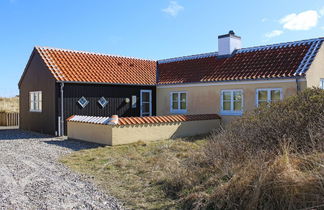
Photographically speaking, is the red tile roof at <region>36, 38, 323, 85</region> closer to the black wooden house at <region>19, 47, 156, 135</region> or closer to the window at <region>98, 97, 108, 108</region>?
the black wooden house at <region>19, 47, 156, 135</region>

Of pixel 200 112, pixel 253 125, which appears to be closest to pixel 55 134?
pixel 200 112

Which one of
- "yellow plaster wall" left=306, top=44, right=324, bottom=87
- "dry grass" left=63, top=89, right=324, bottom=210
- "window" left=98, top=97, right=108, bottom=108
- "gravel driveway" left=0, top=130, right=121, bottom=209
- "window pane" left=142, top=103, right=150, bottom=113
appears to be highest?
"yellow plaster wall" left=306, top=44, right=324, bottom=87

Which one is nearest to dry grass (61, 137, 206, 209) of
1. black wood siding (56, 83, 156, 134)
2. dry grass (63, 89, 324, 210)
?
dry grass (63, 89, 324, 210)

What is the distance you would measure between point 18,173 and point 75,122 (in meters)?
6.46

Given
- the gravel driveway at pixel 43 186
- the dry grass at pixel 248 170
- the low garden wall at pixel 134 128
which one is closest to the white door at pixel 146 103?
the low garden wall at pixel 134 128

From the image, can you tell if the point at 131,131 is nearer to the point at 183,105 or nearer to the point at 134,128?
the point at 134,128

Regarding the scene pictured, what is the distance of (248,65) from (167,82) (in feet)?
17.5

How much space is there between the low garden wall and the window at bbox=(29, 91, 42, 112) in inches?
173

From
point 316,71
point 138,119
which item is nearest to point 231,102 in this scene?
point 316,71

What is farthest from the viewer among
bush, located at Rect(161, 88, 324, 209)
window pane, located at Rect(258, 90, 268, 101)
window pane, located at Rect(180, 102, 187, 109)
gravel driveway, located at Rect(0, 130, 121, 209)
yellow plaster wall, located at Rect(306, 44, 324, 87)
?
window pane, located at Rect(180, 102, 187, 109)

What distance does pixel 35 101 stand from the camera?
741 inches

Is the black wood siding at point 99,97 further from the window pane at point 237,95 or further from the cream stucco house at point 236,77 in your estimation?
the window pane at point 237,95

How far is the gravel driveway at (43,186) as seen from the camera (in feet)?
18.6

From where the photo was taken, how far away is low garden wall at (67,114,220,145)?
1262 centimetres
